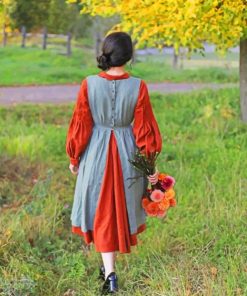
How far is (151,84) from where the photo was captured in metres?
17.1

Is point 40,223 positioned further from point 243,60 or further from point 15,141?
point 243,60

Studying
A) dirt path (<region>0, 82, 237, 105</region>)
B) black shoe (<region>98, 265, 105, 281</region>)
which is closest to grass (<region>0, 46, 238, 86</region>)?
dirt path (<region>0, 82, 237, 105</region>)

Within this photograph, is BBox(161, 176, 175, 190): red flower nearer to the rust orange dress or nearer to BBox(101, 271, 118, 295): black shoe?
the rust orange dress

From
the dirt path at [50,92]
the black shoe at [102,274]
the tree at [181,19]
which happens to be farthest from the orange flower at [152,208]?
the dirt path at [50,92]

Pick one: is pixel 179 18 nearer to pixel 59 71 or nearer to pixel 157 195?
pixel 157 195

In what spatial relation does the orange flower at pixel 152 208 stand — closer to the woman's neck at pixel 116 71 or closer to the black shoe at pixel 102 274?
the black shoe at pixel 102 274

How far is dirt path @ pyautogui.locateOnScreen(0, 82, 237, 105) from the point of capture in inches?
532

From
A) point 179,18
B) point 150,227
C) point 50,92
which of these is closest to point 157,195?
point 150,227

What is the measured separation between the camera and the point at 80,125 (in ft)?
12.3

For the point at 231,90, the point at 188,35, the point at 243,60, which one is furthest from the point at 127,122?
the point at 231,90

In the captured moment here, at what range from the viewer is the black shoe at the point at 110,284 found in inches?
153

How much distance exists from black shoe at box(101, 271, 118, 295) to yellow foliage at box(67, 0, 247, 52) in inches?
106

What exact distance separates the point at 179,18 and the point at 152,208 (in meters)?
2.87

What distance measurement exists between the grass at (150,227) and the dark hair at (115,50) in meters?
1.28
